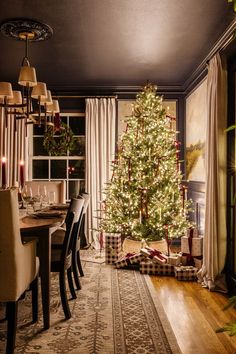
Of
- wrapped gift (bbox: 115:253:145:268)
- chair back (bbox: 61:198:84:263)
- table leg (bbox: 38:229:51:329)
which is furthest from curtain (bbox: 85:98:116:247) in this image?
table leg (bbox: 38:229:51:329)

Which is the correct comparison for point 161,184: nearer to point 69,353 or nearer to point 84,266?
point 84,266

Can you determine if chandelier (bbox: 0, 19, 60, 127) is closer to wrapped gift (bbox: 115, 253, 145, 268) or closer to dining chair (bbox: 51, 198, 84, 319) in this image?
dining chair (bbox: 51, 198, 84, 319)

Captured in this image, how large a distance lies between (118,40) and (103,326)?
2.93 metres

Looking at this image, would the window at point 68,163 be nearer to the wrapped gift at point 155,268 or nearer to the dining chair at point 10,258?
the wrapped gift at point 155,268

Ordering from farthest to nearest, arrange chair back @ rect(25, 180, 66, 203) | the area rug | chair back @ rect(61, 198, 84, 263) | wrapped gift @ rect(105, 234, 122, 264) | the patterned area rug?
the area rug → chair back @ rect(25, 180, 66, 203) → wrapped gift @ rect(105, 234, 122, 264) → chair back @ rect(61, 198, 84, 263) → the patterned area rug

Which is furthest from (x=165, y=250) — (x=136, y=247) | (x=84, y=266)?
(x=84, y=266)

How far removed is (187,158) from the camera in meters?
5.98

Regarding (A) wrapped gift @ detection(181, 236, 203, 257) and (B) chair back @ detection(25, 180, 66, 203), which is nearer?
(A) wrapped gift @ detection(181, 236, 203, 257)

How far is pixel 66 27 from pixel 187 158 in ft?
10.1

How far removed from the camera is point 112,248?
476cm

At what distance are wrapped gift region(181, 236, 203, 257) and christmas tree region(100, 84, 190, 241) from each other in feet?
1.66

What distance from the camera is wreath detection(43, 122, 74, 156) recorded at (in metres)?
6.38

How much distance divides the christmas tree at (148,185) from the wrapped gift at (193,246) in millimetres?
505

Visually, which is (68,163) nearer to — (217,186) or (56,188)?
(56,188)
